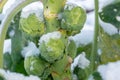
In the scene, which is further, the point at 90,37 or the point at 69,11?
the point at 90,37

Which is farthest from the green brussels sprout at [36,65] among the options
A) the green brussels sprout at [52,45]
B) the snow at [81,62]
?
the snow at [81,62]

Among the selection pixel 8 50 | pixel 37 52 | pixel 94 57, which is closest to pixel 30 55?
pixel 37 52

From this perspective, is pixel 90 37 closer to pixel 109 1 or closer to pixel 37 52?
pixel 109 1

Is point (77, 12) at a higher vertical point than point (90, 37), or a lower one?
higher

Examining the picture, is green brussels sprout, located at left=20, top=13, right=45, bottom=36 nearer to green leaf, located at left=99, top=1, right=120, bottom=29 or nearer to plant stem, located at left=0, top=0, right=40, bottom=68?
plant stem, located at left=0, top=0, right=40, bottom=68

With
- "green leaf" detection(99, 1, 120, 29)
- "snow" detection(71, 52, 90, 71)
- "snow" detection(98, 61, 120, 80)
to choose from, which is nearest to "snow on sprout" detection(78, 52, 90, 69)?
"snow" detection(71, 52, 90, 71)

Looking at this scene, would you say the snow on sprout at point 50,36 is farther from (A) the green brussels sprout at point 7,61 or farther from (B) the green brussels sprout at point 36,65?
(A) the green brussels sprout at point 7,61

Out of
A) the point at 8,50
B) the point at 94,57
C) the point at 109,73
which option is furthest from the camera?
the point at 8,50
